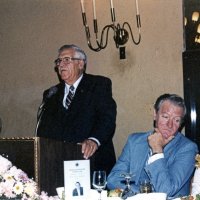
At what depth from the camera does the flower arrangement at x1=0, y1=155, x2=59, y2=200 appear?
163 centimetres

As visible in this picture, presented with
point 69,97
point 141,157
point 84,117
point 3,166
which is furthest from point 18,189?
point 69,97

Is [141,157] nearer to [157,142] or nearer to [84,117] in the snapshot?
[157,142]

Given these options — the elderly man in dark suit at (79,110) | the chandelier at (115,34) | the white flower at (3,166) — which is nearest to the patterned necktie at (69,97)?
the elderly man in dark suit at (79,110)

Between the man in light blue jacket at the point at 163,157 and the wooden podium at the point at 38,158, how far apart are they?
54 cm

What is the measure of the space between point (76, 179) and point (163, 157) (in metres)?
0.68

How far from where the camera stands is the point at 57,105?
10.7ft

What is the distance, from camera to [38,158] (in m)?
1.89

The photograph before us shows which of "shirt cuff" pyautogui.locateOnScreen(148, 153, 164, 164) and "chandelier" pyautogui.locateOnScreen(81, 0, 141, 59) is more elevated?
"chandelier" pyautogui.locateOnScreen(81, 0, 141, 59)

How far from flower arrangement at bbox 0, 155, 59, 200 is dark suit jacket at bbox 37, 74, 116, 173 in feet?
4.31

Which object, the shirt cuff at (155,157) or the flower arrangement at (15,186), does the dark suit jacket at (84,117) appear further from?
the flower arrangement at (15,186)

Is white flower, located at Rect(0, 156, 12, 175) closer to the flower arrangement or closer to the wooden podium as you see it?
→ the flower arrangement

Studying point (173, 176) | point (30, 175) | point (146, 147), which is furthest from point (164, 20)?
point (30, 175)

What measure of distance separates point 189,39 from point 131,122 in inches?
36.6

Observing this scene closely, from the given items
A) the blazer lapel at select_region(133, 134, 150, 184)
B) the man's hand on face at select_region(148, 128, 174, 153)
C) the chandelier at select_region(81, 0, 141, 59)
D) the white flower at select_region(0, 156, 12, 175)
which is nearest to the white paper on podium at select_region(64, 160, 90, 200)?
the white flower at select_region(0, 156, 12, 175)
